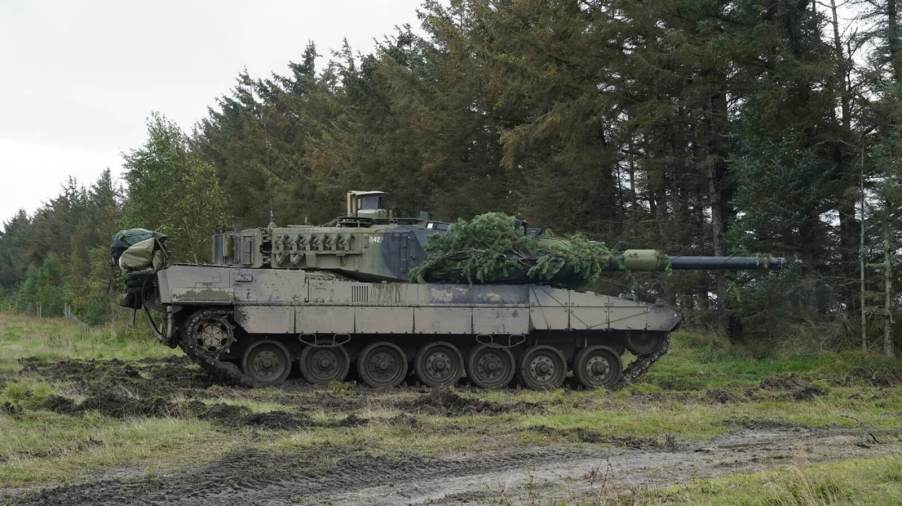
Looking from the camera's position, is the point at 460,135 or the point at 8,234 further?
the point at 8,234

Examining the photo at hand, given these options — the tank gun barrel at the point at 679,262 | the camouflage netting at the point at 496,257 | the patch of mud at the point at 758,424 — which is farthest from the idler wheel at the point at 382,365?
the patch of mud at the point at 758,424

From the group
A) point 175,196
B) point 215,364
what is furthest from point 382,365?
point 175,196

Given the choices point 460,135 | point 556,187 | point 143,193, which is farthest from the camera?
point 143,193

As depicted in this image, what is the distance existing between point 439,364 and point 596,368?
2.72 m

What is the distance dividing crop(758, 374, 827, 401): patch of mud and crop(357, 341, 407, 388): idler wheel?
5755 millimetres

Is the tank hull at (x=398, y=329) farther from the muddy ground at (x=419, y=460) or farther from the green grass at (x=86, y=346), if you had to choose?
the green grass at (x=86, y=346)

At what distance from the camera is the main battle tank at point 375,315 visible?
15.9 metres

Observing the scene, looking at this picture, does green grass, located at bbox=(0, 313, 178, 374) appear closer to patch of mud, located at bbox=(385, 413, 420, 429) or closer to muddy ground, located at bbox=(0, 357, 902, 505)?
muddy ground, located at bbox=(0, 357, 902, 505)

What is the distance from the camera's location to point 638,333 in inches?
681

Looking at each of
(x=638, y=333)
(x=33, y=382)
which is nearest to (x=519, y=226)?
(x=638, y=333)

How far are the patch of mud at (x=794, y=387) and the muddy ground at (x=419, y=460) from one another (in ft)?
0.14

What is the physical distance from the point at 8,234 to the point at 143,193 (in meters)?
65.6

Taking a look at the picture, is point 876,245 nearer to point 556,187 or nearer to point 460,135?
point 556,187

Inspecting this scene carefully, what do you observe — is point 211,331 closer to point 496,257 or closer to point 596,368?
point 496,257
